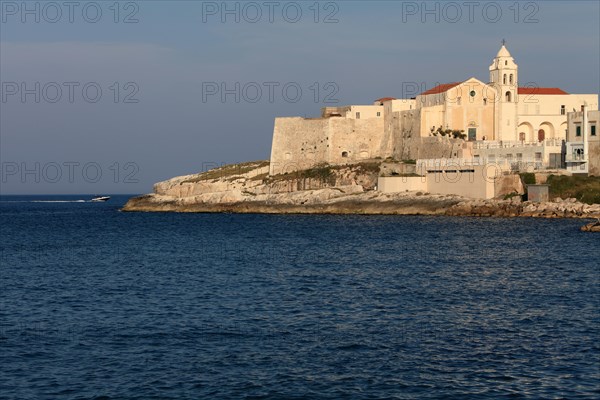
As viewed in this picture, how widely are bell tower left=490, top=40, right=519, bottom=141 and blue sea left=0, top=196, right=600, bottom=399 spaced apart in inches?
1384

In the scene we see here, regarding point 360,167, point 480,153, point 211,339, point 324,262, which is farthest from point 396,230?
point 211,339

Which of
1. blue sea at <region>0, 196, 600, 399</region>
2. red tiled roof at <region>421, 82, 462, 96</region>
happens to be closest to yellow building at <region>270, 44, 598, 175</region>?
red tiled roof at <region>421, 82, 462, 96</region>

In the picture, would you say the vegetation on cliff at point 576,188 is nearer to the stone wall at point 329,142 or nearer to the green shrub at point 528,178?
the green shrub at point 528,178

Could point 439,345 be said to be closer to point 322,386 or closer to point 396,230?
point 322,386

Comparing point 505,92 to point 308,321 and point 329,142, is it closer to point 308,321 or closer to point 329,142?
point 329,142

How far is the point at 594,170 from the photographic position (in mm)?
71750

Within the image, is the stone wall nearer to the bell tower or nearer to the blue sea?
the bell tower

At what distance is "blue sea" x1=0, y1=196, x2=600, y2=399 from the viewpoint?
1944cm

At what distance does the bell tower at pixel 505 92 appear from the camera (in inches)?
3322

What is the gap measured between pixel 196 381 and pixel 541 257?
25.8 meters

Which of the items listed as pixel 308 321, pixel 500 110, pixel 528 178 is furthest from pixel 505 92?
pixel 308 321

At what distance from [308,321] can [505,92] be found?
63.8m

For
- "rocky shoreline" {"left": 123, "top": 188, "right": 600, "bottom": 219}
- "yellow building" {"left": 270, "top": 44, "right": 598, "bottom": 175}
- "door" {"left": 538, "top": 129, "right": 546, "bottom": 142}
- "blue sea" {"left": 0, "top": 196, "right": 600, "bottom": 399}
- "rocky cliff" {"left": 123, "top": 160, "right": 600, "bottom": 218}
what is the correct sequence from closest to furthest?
"blue sea" {"left": 0, "top": 196, "right": 600, "bottom": 399} → "rocky shoreline" {"left": 123, "top": 188, "right": 600, "bottom": 219} → "rocky cliff" {"left": 123, "top": 160, "right": 600, "bottom": 218} → "yellow building" {"left": 270, "top": 44, "right": 598, "bottom": 175} → "door" {"left": 538, "top": 129, "right": 546, "bottom": 142}

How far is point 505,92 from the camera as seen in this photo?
281 feet
